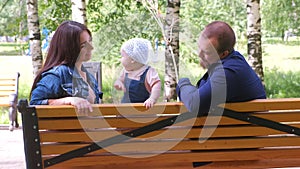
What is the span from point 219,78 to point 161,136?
38cm

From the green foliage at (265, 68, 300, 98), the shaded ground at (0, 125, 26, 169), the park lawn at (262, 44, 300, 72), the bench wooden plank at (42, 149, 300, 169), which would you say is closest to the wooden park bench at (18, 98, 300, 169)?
the bench wooden plank at (42, 149, 300, 169)

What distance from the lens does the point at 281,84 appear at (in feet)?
43.3

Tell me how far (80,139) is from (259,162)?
0.88 m

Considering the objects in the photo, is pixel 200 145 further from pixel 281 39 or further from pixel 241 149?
pixel 281 39

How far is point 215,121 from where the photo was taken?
8.66ft

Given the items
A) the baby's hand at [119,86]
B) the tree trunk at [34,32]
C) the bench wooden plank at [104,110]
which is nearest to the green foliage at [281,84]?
the tree trunk at [34,32]

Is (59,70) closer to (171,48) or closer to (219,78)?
(219,78)

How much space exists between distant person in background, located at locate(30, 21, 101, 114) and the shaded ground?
2.09 m

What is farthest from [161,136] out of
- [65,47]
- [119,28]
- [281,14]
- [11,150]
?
[281,14]

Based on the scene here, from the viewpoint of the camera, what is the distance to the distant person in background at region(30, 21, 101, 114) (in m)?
2.84

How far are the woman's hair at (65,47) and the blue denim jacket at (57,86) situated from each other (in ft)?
0.16

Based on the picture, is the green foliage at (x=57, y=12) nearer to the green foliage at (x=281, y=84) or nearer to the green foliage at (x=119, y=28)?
the green foliage at (x=119, y=28)

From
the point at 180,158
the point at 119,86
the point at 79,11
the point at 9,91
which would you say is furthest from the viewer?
the point at 9,91

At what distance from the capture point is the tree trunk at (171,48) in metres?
7.79
